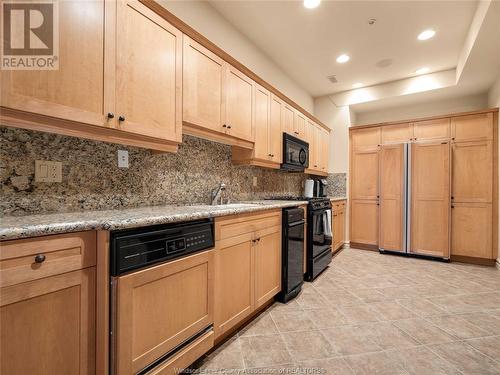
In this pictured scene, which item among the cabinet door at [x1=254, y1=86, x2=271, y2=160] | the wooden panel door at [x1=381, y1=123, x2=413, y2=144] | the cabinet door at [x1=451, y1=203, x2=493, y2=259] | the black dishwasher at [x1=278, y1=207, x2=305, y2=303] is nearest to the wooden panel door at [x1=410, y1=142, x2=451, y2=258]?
the cabinet door at [x1=451, y1=203, x2=493, y2=259]

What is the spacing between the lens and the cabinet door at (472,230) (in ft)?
11.7

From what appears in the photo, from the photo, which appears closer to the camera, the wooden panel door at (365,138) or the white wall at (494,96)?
the white wall at (494,96)

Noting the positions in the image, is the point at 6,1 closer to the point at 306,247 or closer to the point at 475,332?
the point at 306,247

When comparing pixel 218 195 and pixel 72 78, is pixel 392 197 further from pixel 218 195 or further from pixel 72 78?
pixel 72 78

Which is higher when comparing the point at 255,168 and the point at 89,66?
the point at 89,66

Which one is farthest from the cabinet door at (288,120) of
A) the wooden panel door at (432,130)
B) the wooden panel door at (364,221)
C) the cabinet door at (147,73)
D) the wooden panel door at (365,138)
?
the wooden panel door at (432,130)

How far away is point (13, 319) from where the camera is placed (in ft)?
2.73

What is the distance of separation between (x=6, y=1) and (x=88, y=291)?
4.10 feet

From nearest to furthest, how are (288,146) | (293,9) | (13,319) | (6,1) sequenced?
(13,319), (6,1), (293,9), (288,146)

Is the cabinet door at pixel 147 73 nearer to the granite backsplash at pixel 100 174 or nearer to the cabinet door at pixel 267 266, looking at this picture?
the granite backsplash at pixel 100 174

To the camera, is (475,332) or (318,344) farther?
(475,332)

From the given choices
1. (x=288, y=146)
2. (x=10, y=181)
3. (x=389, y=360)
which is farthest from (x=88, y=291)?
(x=288, y=146)

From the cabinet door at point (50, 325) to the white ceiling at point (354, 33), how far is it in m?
2.71

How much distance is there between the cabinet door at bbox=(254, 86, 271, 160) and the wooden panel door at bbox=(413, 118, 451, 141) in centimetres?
291
